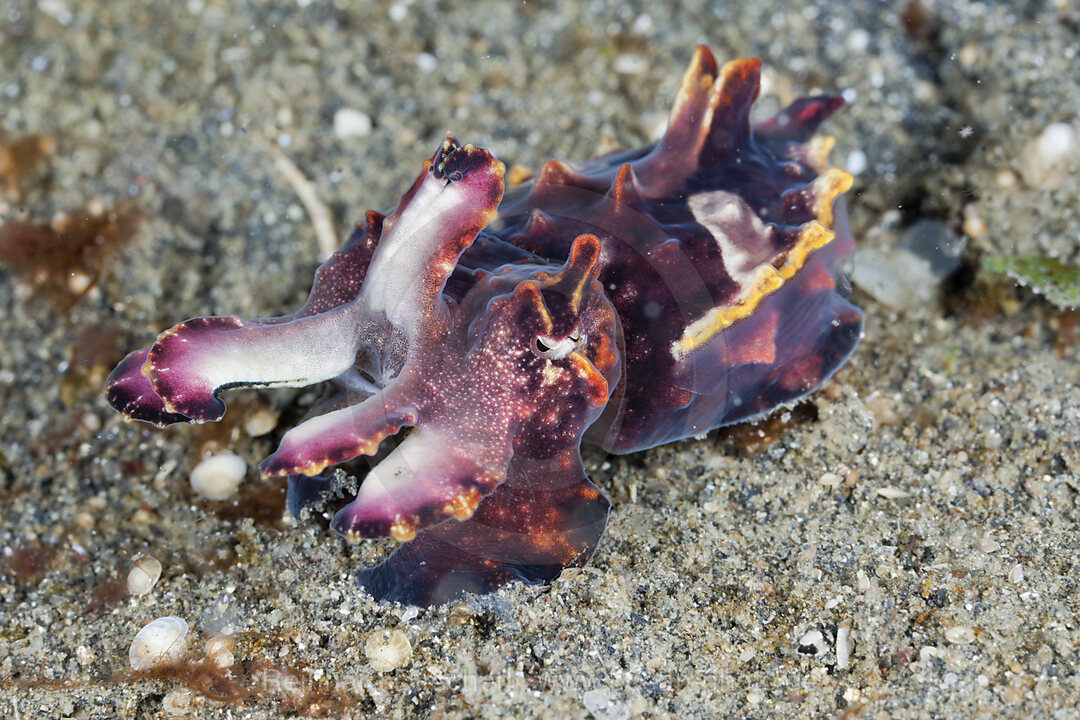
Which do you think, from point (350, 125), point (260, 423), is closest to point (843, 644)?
point (260, 423)

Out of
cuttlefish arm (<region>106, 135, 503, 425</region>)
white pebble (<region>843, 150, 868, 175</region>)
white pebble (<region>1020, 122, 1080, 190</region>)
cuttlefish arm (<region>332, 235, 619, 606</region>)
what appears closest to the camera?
cuttlefish arm (<region>332, 235, 619, 606</region>)

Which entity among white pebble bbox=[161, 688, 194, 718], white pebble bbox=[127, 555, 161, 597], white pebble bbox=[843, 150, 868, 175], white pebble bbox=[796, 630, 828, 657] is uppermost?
white pebble bbox=[843, 150, 868, 175]

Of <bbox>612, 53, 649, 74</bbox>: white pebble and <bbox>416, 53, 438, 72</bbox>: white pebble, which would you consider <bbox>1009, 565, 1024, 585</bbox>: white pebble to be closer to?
<bbox>612, 53, 649, 74</bbox>: white pebble

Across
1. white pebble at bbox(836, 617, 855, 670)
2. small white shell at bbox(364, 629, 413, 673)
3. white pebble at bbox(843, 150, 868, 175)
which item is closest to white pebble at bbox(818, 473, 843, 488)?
white pebble at bbox(836, 617, 855, 670)

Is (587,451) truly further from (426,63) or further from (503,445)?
(426,63)

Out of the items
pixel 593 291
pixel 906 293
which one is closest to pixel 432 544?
pixel 593 291

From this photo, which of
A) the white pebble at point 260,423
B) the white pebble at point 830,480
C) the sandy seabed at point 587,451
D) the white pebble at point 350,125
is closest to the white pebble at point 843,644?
the sandy seabed at point 587,451

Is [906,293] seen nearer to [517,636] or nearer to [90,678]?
[517,636]
